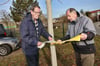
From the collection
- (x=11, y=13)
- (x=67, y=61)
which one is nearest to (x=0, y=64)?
(x=67, y=61)

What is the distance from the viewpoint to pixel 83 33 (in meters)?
3.11

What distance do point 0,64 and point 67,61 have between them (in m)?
2.56

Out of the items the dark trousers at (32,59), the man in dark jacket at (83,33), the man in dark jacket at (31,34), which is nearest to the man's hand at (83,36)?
the man in dark jacket at (83,33)

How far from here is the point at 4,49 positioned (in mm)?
9219

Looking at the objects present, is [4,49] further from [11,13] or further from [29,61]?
[11,13]

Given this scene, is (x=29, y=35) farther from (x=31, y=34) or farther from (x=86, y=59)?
(x=86, y=59)

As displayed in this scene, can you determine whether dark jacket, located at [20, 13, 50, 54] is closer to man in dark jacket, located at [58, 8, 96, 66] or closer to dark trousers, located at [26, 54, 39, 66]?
dark trousers, located at [26, 54, 39, 66]

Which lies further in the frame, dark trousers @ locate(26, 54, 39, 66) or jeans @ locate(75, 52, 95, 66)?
dark trousers @ locate(26, 54, 39, 66)

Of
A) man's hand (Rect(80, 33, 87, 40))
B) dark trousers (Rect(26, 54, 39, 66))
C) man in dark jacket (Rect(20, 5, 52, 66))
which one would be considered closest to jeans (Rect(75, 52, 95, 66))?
man's hand (Rect(80, 33, 87, 40))

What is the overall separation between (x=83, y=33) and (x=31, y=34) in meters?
1.08

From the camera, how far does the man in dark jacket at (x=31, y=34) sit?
3.43m

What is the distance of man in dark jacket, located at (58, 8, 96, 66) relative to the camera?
313cm

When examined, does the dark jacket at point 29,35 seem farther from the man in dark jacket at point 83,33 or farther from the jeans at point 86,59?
the jeans at point 86,59

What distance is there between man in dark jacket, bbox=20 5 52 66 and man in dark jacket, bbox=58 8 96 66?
25.8 inches
